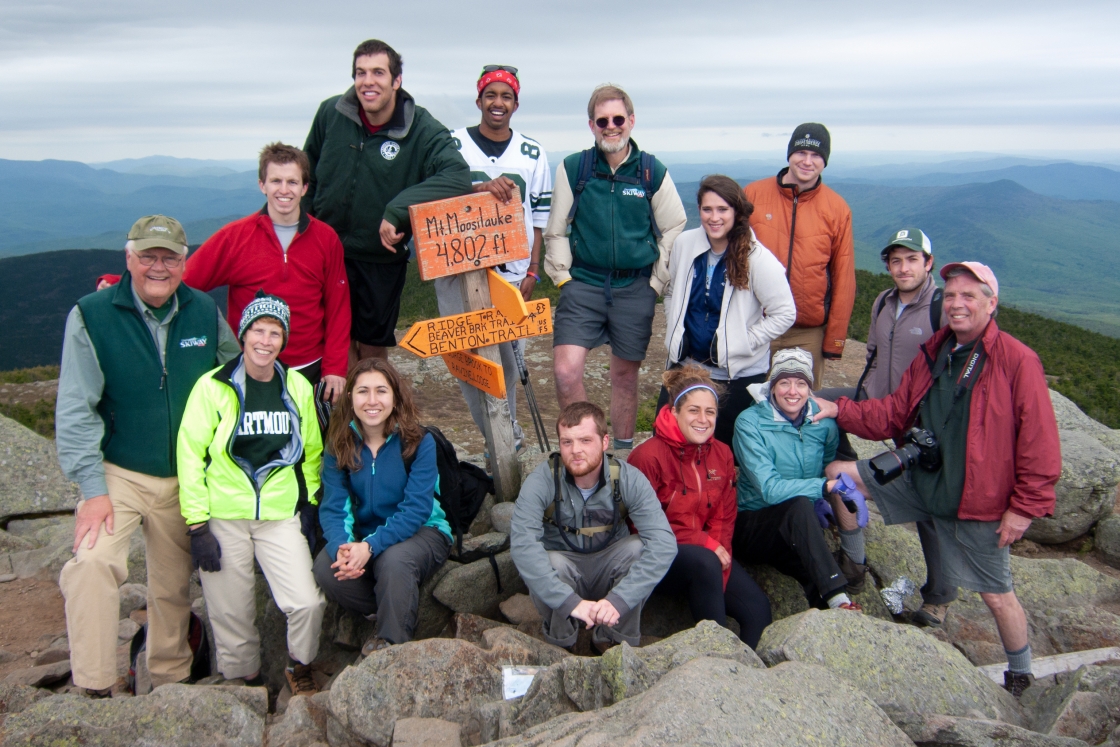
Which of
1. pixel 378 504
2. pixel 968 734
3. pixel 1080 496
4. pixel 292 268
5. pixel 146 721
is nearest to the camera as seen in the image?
pixel 968 734

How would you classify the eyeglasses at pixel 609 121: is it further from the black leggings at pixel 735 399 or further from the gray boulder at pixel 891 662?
the gray boulder at pixel 891 662

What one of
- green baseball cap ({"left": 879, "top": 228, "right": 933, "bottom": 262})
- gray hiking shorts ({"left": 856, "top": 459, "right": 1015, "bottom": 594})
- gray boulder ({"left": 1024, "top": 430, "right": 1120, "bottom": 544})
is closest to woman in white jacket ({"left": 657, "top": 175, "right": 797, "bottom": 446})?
green baseball cap ({"left": 879, "top": 228, "right": 933, "bottom": 262})

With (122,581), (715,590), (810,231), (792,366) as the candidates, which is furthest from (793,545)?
(122,581)

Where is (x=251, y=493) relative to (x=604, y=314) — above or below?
below

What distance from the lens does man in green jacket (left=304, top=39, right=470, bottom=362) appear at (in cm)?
541

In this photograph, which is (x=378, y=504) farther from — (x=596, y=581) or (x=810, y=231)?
(x=810, y=231)

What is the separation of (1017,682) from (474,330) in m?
4.20

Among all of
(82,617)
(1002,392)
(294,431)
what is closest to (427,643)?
(294,431)

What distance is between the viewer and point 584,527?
4695mm

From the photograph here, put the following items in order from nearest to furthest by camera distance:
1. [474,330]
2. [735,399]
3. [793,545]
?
1. [793,545]
2. [474,330]
3. [735,399]

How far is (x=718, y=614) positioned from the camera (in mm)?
4633

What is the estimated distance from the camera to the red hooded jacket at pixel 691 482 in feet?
16.0

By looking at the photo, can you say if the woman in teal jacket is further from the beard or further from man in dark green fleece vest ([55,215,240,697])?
man in dark green fleece vest ([55,215,240,697])

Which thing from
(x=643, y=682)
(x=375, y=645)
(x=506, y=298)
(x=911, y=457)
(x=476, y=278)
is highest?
(x=476, y=278)
